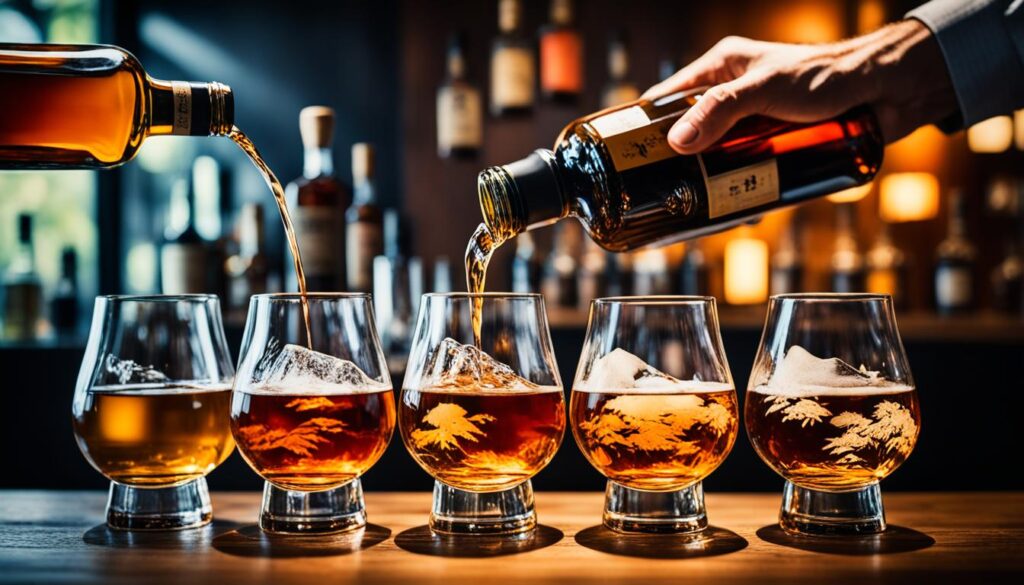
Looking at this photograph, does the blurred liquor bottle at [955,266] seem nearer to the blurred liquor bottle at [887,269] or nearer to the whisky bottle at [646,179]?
the blurred liquor bottle at [887,269]

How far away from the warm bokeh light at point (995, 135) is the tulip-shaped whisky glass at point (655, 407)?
287 centimetres

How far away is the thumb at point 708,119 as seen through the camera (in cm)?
108

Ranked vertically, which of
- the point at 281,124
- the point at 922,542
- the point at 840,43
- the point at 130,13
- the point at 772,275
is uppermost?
the point at 130,13

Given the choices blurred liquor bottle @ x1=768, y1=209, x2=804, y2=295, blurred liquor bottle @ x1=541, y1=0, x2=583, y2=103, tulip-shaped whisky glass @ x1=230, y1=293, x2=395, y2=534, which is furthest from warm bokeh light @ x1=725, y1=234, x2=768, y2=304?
tulip-shaped whisky glass @ x1=230, y1=293, x2=395, y2=534

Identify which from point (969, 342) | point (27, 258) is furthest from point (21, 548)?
point (969, 342)

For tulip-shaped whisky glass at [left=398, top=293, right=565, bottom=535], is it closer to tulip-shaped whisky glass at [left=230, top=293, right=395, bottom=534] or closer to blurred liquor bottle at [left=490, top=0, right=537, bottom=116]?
tulip-shaped whisky glass at [left=230, top=293, right=395, bottom=534]

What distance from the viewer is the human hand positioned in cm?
110

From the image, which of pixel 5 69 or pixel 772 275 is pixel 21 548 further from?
pixel 772 275

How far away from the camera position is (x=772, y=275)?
3.44 meters

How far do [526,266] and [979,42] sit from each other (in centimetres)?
210

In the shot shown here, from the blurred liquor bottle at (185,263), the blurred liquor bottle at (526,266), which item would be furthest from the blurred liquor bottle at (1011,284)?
the blurred liquor bottle at (185,263)

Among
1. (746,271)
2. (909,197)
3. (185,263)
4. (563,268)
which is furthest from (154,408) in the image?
(909,197)

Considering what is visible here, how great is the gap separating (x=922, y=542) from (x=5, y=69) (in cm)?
103

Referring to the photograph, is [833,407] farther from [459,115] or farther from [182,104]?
[459,115]
